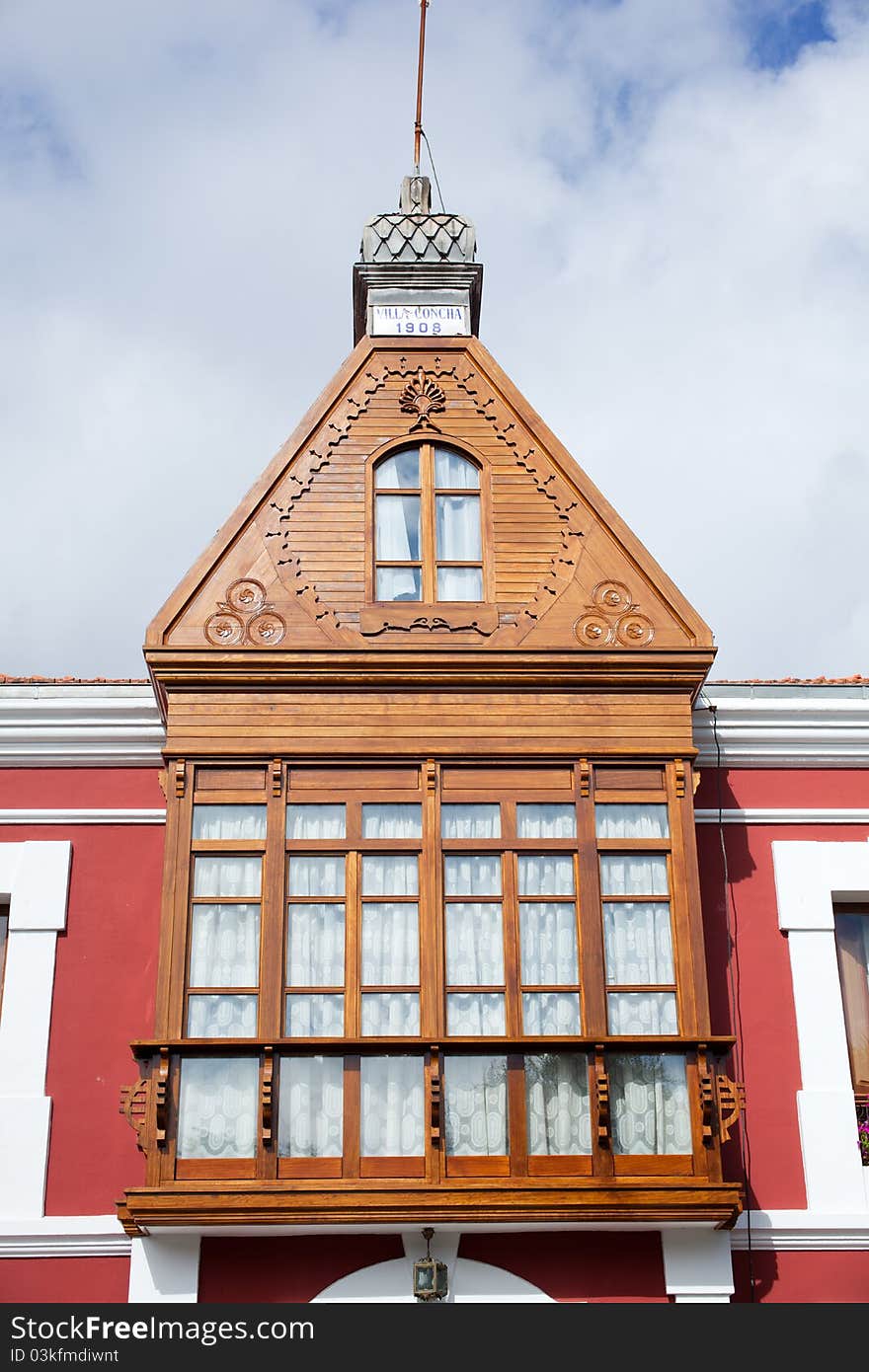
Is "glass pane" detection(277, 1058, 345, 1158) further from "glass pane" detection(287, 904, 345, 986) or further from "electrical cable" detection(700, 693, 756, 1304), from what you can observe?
"electrical cable" detection(700, 693, 756, 1304)

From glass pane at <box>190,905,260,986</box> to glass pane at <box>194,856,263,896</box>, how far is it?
130mm

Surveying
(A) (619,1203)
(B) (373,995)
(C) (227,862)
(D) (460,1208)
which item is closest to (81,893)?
(C) (227,862)

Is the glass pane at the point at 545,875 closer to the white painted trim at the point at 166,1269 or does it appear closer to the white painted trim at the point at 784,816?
the white painted trim at the point at 784,816

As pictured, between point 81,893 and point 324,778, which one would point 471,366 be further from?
point 81,893

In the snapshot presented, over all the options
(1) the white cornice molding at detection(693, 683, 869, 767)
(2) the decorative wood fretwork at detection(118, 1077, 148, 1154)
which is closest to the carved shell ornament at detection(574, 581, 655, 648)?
(1) the white cornice molding at detection(693, 683, 869, 767)

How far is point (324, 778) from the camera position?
13336mm

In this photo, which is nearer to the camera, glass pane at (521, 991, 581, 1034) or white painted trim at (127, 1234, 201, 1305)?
white painted trim at (127, 1234, 201, 1305)

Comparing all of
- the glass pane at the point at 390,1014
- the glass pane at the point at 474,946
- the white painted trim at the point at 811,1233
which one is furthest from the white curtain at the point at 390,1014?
the white painted trim at the point at 811,1233

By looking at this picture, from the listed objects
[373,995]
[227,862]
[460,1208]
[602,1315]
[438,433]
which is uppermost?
[438,433]

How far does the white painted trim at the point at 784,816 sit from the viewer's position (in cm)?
1434

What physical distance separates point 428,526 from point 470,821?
2.70m

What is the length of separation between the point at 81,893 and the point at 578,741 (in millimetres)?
4277

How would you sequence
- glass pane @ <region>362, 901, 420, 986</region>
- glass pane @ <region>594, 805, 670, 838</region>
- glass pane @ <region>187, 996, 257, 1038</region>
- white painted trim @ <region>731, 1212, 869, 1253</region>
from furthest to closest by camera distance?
glass pane @ <region>594, 805, 670, 838</region> → white painted trim @ <region>731, 1212, 869, 1253</region> → glass pane @ <region>362, 901, 420, 986</region> → glass pane @ <region>187, 996, 257, 1038</region>

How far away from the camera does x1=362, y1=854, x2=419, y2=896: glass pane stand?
12992 mm
